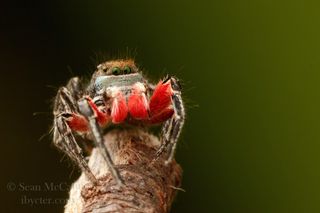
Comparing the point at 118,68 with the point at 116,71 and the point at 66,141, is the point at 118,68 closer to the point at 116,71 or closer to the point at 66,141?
the point at 116,71

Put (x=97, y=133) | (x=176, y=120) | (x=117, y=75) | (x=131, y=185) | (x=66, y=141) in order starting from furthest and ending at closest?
Answer: (x=117, y=75) < (x=66, y=141) < (x=176, y=120) < (x=97, y=133) < (x=131, y=185)

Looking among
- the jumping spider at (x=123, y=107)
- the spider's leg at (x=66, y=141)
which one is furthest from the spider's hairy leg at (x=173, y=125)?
the spider's leg at (x=66, y=141)

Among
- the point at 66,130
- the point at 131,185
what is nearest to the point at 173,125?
the point at 131,185

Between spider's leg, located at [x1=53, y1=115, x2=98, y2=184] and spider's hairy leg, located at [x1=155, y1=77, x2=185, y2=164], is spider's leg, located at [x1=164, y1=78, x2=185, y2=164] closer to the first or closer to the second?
spider's hairy leg, located at [x1=155, y1=77, x2=185, y2=164]

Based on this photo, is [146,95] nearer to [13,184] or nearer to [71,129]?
[71,129]

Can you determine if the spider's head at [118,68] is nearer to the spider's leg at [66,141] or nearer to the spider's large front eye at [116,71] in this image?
the spider's large front eye at [116,71]

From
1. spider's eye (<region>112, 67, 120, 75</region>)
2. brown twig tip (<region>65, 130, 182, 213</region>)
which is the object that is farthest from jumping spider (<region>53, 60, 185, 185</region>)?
brown twig tip (<region>65, 130, 182, 213</region>)
